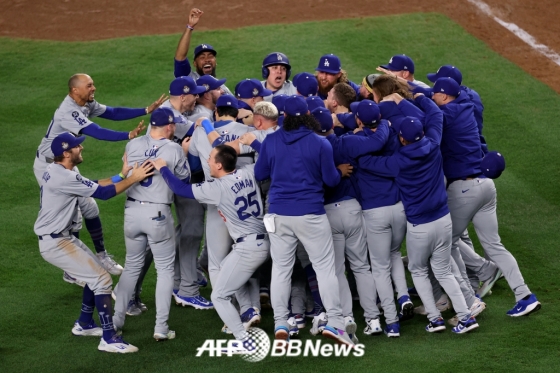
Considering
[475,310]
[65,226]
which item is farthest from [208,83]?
[475,310]

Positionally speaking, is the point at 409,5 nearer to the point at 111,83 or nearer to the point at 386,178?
the point at 111,83

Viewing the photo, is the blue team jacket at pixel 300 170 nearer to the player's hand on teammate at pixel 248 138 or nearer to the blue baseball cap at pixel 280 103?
the player's hand on teammate at pixel 248 138

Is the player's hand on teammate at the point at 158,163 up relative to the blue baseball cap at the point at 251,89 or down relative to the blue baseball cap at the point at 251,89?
down

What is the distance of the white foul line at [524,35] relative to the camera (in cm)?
1466

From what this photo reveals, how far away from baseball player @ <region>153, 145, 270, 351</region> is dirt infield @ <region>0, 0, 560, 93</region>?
9250 millimetres

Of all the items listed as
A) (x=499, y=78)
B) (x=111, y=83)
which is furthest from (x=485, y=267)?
(x=111, y=83)

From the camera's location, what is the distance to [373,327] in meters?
7.14

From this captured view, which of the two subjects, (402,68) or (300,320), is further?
(402,68)

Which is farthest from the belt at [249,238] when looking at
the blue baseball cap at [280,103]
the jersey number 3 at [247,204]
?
the blue baseball cap at [280,103]

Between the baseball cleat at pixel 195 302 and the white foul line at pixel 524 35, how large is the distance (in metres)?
8.91

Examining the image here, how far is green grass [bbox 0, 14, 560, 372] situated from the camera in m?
6.64

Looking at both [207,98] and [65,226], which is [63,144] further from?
[207,98]

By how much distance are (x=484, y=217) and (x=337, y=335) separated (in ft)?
5.81

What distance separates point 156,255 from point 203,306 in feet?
3.08
